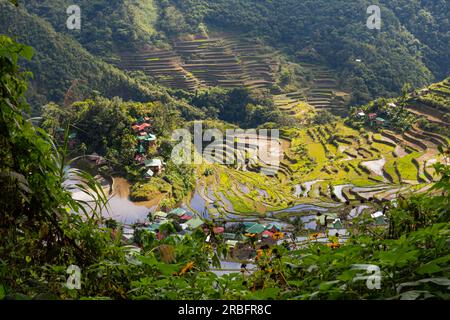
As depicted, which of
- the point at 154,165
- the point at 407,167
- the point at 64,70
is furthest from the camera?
the point at 64,70

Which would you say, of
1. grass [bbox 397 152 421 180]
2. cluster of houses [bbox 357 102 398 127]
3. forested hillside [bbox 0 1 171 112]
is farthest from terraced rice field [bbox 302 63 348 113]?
grass [bbox 397 152 421 180]

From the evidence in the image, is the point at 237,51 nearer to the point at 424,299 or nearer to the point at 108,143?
the point at 108,143

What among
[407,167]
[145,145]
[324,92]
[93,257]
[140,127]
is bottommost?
[93,257]

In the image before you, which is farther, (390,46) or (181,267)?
(390,46)

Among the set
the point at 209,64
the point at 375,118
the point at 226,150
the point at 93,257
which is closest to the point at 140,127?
the point at 226,150

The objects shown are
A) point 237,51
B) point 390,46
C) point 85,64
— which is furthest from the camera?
point 390,46

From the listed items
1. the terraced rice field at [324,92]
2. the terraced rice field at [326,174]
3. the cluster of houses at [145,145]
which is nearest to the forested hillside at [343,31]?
the terraced rice field at [324,92]

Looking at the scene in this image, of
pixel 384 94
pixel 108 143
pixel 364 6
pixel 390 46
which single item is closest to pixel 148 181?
pixel 108 143

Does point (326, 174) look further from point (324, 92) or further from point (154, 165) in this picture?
point (324, 92)
